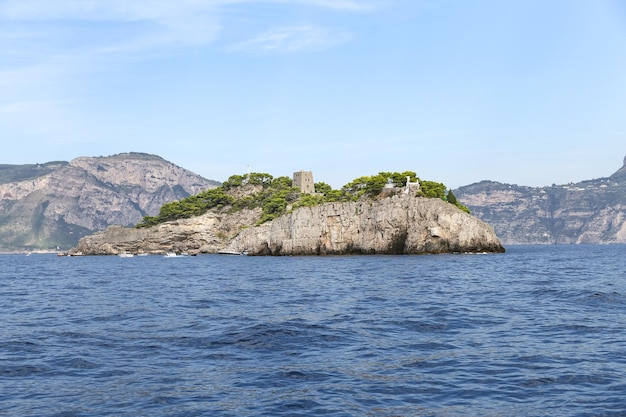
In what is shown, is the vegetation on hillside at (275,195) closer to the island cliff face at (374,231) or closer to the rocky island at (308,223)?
the rocky island at (308,223)

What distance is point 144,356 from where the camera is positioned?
68.0 ft

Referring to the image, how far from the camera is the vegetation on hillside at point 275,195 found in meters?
139

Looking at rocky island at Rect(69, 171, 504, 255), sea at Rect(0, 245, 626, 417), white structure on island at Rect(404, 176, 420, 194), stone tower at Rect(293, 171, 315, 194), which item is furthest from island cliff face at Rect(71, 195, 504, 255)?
sea at Rect(0, 245, 626, 417)

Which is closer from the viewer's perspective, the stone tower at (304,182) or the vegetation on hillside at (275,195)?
the vegetation on hillside at (275,195)

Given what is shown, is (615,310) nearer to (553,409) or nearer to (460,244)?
(553,409)

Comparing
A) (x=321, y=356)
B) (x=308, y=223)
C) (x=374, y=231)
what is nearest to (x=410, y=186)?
(x=374, y=231)

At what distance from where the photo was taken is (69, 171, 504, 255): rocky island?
11606 cm

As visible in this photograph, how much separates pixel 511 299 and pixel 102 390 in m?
27.4

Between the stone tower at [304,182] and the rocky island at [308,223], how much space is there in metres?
0.32

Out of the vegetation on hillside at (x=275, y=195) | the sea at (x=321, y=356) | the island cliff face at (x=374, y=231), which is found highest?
the vegetation on hillside at (x=275, y=195)

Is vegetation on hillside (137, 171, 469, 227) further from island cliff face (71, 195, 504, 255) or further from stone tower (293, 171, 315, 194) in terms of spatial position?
island cliff face (71, 195, 504, 255)

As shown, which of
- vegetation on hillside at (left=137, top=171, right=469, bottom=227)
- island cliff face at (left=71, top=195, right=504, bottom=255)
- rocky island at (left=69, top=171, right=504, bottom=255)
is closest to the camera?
island cliff face at (left=71, top=195, right=504, bottom=255)

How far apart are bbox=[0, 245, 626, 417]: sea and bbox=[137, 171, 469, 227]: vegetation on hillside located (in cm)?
10025

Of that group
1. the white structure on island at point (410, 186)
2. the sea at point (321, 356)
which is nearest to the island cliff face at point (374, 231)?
the white structure on island at point (410, 186)
